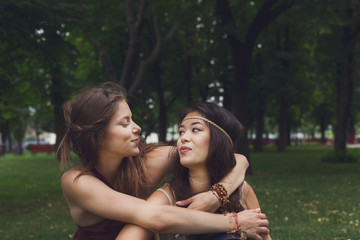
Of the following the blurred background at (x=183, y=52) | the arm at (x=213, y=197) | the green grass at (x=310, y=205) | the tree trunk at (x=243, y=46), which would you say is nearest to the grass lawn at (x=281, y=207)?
the green grass at (x=310, y=205)

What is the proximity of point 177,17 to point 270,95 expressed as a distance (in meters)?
11.6

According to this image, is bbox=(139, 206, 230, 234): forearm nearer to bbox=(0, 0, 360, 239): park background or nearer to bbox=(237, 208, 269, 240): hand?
bbox=(237, 208, 269, 240): hand

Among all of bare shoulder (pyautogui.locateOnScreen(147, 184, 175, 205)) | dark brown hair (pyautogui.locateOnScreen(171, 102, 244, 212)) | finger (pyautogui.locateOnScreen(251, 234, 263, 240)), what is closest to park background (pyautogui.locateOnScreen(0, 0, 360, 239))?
dark brown hair (pyautogui.locateOnScreen(171, 102, 244, 212))

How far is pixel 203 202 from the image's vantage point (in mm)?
2863

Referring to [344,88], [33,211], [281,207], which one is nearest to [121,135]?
[281,207]

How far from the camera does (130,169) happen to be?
125 inches

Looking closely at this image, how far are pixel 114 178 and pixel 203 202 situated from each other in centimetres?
70

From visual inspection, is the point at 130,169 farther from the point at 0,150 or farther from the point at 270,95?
the point at 0,150

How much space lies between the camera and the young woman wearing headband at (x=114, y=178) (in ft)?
8.79

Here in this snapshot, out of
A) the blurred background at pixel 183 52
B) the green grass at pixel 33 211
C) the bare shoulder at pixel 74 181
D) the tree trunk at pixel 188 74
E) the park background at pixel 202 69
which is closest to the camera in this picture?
the bare shoulder at pixel 74 181

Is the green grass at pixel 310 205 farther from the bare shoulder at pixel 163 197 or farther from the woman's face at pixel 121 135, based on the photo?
the woman's face at pixel 121 135

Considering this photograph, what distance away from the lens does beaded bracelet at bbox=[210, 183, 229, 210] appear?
2950 mm

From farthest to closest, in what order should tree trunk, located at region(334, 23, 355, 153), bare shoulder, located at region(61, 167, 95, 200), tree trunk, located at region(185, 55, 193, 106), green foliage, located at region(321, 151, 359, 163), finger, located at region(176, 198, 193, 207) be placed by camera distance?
tree trunk, located at region(185, 55, 193, 106) → green foliage, located at region(321, 151, 359, 163) → tree trunk, located at region(334, 23, 355, 153) → finger, located at region(176, 198, 193, 207) → bare shoulder, located at region(61, 167, 95, 200)

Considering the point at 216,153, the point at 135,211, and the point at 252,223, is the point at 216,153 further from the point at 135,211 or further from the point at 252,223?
the point at 135,211
